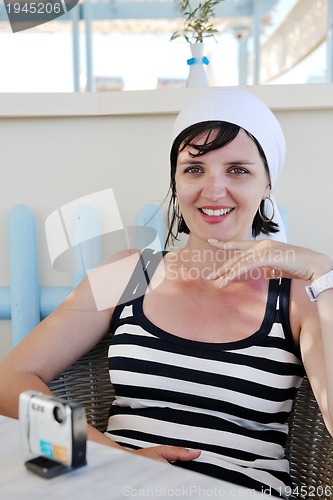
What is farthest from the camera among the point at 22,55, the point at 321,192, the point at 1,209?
the point at 22,55

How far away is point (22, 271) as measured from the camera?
5.45 feet

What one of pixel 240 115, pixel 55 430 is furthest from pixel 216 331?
pixel 55 430

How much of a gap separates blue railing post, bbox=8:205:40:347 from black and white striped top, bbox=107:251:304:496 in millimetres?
530

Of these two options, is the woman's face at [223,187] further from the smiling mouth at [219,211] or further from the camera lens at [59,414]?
the camera lens at [59,414]

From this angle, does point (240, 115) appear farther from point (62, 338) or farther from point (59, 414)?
point (59, 414)

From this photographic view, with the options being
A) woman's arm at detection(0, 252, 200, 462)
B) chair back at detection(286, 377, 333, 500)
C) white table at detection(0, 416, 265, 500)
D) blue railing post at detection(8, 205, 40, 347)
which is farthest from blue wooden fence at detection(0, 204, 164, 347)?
white table at detection(0, 416, 265, 500)

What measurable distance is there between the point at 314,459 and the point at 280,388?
0.13 m

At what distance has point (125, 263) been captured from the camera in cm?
134

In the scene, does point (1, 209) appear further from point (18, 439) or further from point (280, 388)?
point (18, 439)

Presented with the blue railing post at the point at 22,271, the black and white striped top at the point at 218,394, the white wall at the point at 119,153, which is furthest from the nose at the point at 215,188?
the blue railing post at the point at 22,271

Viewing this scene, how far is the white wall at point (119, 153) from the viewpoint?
1596 mm

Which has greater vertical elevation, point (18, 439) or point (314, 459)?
point (18, 439)

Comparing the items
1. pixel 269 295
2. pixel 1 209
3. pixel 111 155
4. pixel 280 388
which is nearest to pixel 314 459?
pixel 280 388

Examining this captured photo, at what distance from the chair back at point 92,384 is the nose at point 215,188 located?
0.35m
